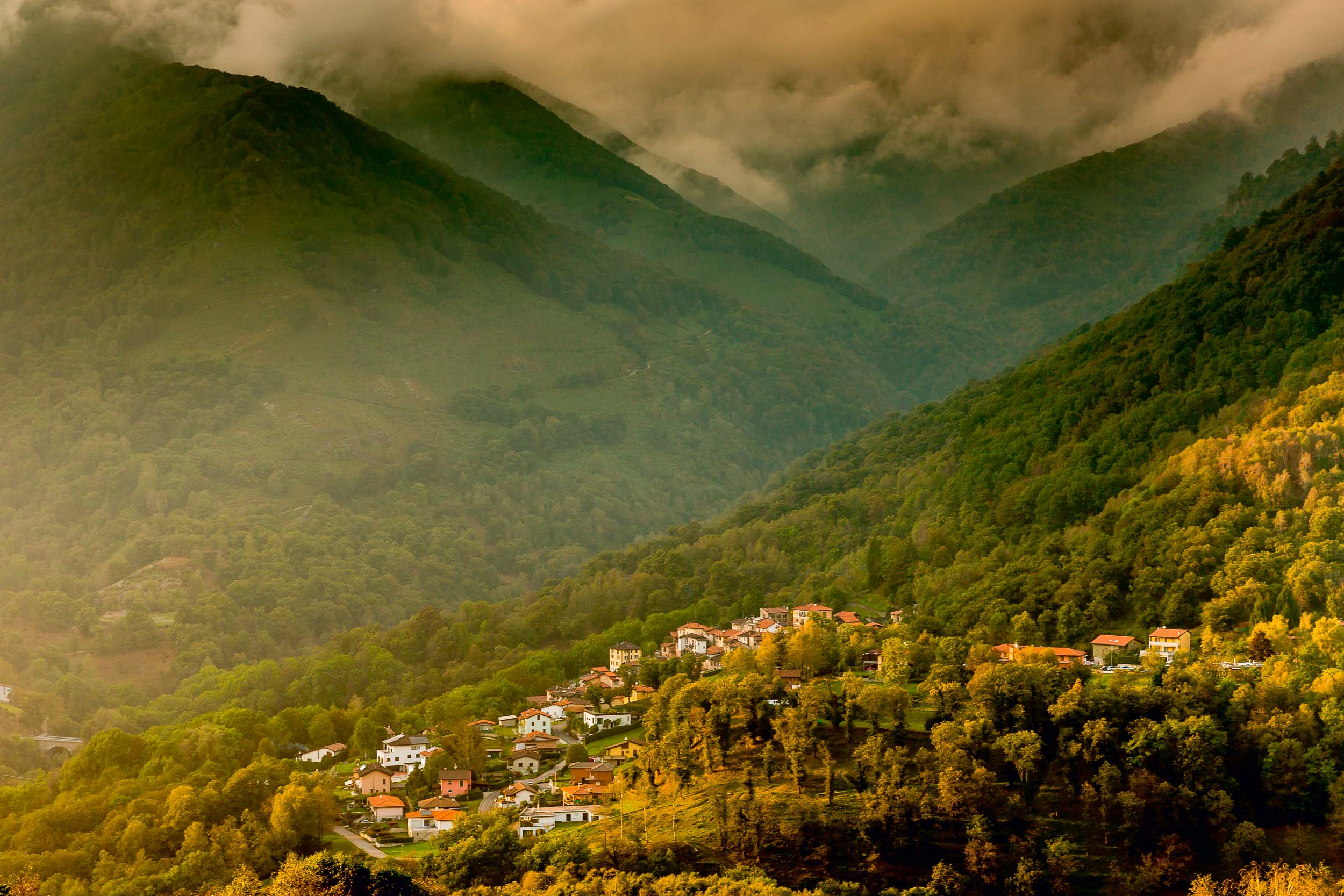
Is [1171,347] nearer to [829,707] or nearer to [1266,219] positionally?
[1266,219]

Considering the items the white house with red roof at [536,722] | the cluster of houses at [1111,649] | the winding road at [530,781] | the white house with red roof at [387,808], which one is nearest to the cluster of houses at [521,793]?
the white house with red roof at [387,808]

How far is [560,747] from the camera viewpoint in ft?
250

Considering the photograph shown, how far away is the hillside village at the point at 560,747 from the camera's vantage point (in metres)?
65.8

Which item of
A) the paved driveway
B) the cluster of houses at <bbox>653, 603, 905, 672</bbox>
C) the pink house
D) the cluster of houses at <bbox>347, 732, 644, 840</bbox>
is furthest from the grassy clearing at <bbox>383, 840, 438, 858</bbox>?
the cluster of houses at <bbox>653, 603, 905, 672</bbox>

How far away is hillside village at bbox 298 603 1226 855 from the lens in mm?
65812

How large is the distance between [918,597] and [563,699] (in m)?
23.2

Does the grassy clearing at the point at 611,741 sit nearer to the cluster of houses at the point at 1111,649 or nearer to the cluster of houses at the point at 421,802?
the cluster of houses at the point at 421,802

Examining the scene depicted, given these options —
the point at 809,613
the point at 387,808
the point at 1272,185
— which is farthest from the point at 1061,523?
the point at 1272,185

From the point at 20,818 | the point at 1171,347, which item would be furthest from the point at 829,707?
the point at 1171,347

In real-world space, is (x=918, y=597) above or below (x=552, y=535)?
below

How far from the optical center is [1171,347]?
4063 inches

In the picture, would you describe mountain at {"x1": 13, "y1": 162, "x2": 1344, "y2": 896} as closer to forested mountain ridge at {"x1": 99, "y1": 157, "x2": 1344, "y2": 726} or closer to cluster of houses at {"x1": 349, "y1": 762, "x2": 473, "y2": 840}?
forested mountain ridge at {"x1": 99, "y1": 157, "x2": 1344, "y2": 726}

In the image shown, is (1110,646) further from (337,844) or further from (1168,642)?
(337,844)

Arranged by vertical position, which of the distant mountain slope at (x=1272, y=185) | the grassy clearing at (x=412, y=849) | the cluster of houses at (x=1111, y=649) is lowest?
the grassy clearing at (x=412, y=849)
